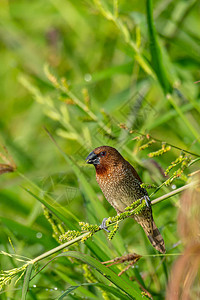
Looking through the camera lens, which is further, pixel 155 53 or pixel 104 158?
pixel 155 53

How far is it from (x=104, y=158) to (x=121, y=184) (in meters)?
0.16

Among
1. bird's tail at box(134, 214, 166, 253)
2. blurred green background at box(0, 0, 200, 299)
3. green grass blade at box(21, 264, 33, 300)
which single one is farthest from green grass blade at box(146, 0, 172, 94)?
green grass blade at box(21, 264, 33, 300)

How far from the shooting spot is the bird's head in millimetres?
1510

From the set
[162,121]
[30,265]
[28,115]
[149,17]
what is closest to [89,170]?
[30,265]

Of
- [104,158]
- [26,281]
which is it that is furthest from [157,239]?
[26,281]

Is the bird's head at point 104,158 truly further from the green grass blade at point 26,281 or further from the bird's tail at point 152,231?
the green grass blade at point 26,281

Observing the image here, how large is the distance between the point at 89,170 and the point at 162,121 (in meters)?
1.24

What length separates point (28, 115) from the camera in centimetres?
543

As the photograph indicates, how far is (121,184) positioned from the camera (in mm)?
1661

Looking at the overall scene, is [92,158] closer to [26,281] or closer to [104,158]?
[104,158]

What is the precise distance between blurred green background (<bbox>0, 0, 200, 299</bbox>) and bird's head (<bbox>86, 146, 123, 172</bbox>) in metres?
0.06

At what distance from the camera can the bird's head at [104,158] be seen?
151cm

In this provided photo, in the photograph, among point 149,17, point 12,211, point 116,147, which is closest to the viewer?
point 116,147

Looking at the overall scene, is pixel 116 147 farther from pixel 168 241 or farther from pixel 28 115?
pixel 28 115
